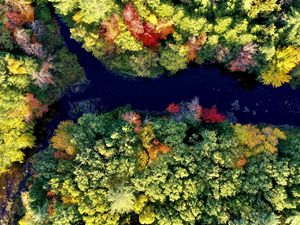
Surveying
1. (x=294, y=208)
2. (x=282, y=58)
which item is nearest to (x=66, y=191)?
(x=294, y=208)

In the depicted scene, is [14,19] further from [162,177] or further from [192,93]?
[162,177]

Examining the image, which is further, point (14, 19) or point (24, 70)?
point (14, 19)

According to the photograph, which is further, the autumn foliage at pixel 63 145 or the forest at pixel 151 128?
the autumn foliage at pixel 63 145

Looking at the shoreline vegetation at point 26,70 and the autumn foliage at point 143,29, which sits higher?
the autumn foliage at point 143,29

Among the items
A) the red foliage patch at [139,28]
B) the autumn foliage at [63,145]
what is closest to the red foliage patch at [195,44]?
the red foliage patch at [139,28]

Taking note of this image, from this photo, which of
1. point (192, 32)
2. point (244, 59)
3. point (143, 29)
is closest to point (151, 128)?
point (143, 29)

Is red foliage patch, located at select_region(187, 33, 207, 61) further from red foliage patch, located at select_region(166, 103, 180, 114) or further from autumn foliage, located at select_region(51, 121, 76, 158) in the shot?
autumn foliage, located at select_region(51, 121, 76, 158)

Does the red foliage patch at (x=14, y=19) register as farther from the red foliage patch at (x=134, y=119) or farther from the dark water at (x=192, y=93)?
the red foliage patch at (x=134, y=119)
